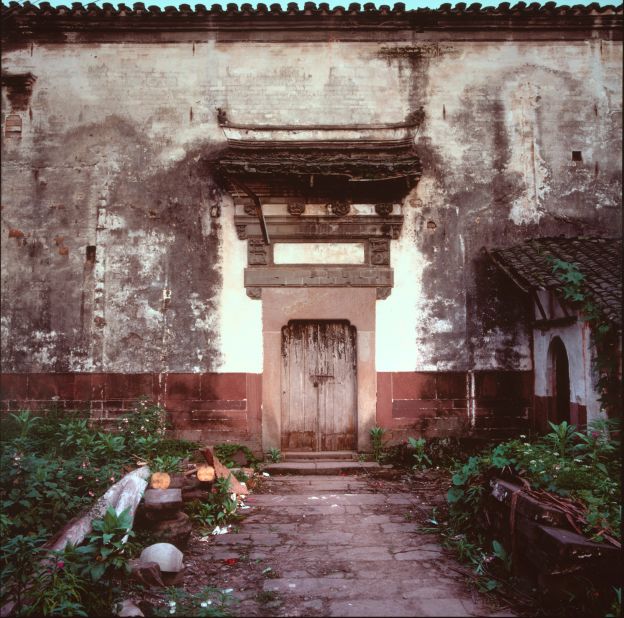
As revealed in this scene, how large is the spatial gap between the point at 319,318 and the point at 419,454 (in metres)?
2.50

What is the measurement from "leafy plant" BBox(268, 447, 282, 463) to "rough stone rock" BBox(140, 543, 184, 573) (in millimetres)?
3756

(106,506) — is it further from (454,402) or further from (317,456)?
(454,402)

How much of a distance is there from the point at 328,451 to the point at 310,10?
6.80 m

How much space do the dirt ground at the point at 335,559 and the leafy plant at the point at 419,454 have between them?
88 cm

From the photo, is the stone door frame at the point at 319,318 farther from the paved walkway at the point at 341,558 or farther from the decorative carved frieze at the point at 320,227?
the paved walkway at the point at 341,558

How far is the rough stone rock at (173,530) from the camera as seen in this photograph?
15.6ft

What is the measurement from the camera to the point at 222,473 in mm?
6445

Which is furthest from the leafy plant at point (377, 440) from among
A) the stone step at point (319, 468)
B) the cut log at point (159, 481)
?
the cut log at point (159, 481)

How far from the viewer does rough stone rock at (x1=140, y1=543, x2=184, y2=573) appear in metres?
4.19

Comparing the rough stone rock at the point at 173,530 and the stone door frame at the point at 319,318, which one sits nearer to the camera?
the rough stone rock at the point at 173,530

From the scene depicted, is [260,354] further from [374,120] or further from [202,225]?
[374,120]

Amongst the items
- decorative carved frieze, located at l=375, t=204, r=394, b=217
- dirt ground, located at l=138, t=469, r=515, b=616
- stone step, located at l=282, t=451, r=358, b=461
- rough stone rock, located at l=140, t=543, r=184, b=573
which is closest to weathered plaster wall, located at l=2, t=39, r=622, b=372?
decorative carved frieze, located at l=375, t=204, r=394, b=217

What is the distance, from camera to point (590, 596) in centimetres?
349

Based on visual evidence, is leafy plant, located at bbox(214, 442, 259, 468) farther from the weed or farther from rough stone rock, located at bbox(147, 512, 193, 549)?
the weed
